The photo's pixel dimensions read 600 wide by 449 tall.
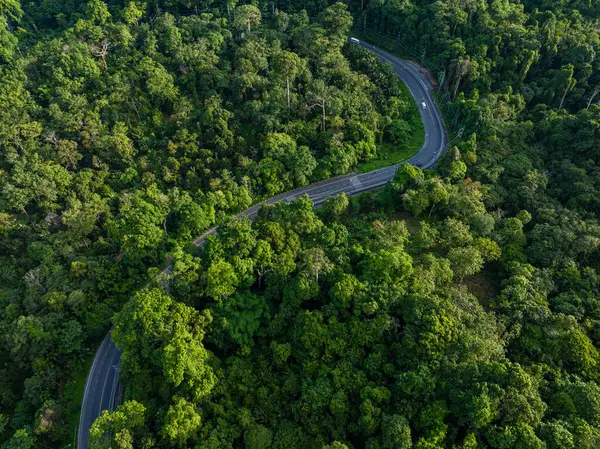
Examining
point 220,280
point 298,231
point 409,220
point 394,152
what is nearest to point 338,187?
point 409,220

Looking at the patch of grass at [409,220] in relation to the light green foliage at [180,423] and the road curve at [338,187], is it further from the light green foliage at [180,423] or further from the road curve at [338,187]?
the light green foliage at [180,423]

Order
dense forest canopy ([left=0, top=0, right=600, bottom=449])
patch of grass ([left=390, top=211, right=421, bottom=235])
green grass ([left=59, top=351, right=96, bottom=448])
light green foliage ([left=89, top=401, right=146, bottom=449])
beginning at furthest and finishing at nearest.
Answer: patch of grass ([left=390, top=211, right=421, bottom=235]), green grass ([left=59, top=351, right=96, bottom=448]), dense forest canopy ([left=0, top=0, right=600, bottom=449]), light green foliage ([left=89, top=401, right=146, bottom=449])

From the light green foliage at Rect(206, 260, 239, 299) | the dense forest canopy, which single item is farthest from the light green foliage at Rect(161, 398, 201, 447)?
the light green foliage at Rect(206, 260, 239, 299)

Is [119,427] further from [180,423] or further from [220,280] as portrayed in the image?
[220,280]

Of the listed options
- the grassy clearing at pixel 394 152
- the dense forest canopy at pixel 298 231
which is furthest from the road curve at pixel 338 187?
the dense forest canopy at pixel 298 231

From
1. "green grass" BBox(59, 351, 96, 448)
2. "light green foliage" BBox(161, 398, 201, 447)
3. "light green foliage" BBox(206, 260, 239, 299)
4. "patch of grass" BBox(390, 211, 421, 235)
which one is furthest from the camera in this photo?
"patch of grass" BBox(390, 211, 421, 235)

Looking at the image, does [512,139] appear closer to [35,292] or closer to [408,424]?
[408,424]

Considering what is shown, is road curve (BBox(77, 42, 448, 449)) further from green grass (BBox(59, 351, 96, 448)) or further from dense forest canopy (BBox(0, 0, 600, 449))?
dense forest canopy (BBox(0, 0, 600, 449))
